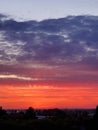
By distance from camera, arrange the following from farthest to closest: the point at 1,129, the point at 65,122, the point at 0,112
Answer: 1. the point at 0,112
2. the point at 65,122
3. the point at 1,129

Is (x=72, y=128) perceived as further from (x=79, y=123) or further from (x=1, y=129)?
(x=1, y=129)

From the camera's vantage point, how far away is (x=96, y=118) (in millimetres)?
93625

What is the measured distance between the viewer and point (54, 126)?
92000 mm

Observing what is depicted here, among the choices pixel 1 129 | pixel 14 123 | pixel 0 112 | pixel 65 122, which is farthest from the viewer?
pixel 0 112

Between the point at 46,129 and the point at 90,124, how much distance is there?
30.8 feet

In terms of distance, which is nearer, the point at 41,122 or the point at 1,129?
the point at 1,129

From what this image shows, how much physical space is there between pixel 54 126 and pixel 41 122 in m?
3.34

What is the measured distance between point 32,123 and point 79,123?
10.9 meters

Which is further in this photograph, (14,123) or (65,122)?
(65,122)

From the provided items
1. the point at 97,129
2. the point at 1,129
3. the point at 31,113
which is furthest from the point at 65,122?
the point at 31,113

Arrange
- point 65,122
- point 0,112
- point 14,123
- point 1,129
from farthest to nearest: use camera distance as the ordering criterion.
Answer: point 0,112, point 65,122, point 14,123, point 1,129

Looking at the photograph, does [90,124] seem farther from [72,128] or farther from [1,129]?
[1,129]

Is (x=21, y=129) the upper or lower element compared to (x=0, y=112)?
lower

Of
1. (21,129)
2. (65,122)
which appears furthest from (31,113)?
(21,129)
